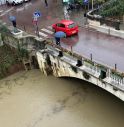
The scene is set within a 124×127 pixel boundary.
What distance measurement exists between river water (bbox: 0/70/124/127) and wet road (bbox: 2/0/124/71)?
9.97 ft

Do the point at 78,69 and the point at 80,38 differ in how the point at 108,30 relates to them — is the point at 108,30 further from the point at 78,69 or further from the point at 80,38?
the point at 78,69

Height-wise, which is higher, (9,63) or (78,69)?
(78,69)

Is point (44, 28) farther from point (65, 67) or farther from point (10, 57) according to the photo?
point (65, 67)

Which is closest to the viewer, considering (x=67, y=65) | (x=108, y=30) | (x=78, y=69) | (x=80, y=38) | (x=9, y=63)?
(x=78, y=69)

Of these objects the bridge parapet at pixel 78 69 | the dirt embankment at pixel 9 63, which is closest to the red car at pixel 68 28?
the bridge parapet at pixel 78 69

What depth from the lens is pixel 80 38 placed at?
2991cm

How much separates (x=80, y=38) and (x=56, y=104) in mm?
7557

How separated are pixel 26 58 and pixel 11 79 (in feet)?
8.41

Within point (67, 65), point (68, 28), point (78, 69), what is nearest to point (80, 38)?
point (68, 28)

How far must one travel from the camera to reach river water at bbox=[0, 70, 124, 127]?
23.8 metres

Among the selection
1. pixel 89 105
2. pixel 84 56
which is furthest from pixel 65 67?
pixel 89 105

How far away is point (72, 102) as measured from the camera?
25.7 metres

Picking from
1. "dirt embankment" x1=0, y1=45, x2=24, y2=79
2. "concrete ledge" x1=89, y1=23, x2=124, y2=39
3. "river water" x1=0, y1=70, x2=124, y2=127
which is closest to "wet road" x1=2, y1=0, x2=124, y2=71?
"concrete ledge" x1=89, y1=23, x2=124, y2=39

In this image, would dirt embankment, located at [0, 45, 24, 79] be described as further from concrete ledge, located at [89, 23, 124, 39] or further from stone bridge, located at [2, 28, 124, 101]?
concrete ledge, located at [89, 23, 124, 39]
